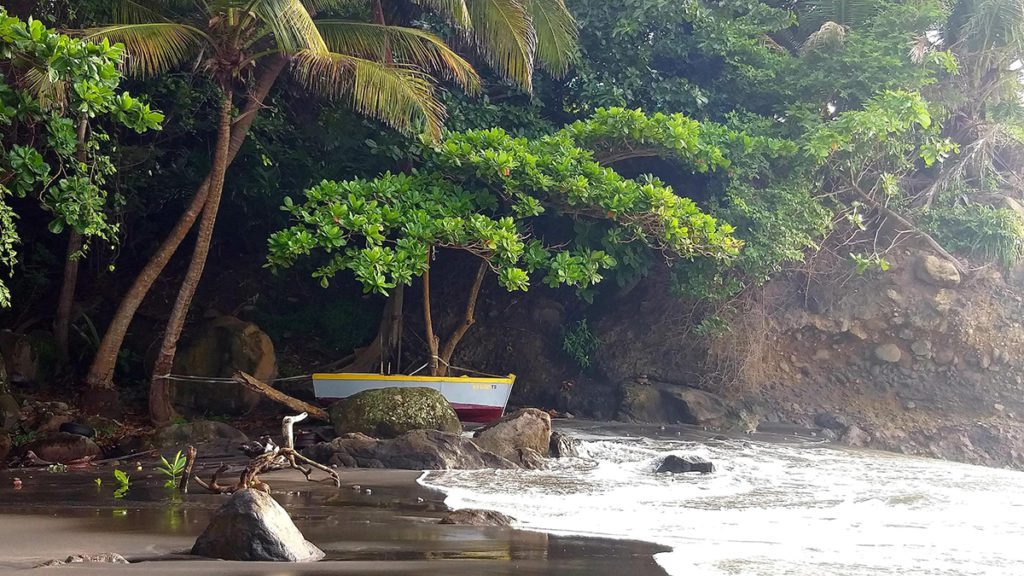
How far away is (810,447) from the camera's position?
13.3 m

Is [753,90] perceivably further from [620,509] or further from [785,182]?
[620,509]

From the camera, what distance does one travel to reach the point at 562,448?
36.0 ft

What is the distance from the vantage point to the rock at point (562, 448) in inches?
431

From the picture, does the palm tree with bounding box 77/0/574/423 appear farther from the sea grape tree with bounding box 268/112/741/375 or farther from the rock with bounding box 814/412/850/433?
the rock with bounding box 814/412/850/433

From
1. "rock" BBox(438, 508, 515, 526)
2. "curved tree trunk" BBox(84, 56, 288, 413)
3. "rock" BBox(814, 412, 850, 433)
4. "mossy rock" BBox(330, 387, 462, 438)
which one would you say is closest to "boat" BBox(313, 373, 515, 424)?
"mossy rock" BBox(330, 387, 462, 438)

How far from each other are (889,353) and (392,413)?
32.5 feet

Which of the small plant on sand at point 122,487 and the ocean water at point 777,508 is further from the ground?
the small plant on sand at point 122,487

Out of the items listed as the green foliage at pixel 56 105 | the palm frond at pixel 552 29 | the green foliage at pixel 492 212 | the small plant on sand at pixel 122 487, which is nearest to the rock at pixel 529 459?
the green foliage at pixel 492 212

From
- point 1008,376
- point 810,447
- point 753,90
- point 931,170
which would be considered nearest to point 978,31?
point 931,170

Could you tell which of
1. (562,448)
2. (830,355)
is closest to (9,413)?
(562,448)

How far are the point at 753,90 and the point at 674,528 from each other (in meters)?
11.1

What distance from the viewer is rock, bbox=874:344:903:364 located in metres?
16.3

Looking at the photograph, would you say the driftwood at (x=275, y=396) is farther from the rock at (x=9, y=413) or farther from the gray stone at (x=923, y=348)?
the gray stone at (x=923, y=348)

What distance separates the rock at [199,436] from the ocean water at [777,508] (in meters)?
2.97
